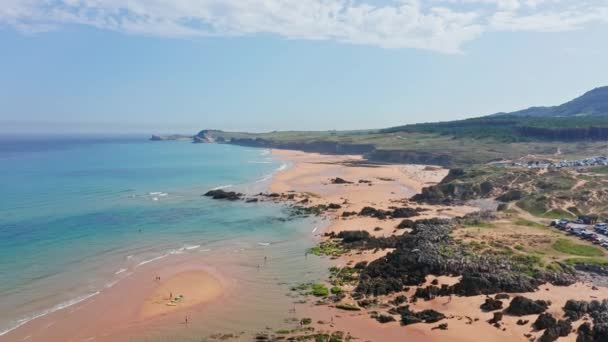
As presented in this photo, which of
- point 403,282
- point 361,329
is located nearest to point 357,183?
point 403,282

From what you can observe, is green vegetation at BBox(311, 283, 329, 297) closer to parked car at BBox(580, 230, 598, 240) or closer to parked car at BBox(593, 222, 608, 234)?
parked car at BBox(580, 230, 598, 240)

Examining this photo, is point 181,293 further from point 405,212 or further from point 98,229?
point 405,212

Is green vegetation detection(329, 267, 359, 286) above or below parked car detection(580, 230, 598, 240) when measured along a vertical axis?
below

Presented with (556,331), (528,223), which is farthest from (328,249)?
(556,331)

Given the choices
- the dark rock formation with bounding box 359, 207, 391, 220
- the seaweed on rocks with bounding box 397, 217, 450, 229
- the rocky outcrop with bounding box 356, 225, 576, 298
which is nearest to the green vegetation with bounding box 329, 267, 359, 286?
the rocky outcrop with bounding box 356, 225, 576, 298

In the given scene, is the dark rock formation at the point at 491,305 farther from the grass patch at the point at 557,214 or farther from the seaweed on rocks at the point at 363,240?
the grass patch at the point at 557,214

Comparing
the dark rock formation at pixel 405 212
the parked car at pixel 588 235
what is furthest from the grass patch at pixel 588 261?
the dark rock formation at pixel 405 212
